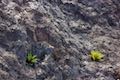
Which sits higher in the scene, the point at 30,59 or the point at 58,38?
the point at 58,38

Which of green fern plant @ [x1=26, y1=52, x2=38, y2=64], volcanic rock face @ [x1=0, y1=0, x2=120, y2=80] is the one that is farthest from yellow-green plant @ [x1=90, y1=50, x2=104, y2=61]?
green fern plant @ [x1=26, y1=52, x2=38, y2=64]

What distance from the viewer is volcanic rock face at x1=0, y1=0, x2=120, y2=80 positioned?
6.78 meters

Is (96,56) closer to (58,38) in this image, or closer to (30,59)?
(58,38)

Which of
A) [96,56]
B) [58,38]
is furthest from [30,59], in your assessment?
[96,56]

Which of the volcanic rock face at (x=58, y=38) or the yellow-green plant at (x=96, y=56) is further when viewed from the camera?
the yellow-green plant at (x=96, y=56)

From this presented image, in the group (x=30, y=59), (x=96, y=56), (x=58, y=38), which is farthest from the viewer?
(x=96, y=56)

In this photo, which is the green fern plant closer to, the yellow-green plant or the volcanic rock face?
the volcanic rock face

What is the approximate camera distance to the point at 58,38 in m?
7.95

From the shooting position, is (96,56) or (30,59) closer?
(30,59)

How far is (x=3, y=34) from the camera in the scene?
677 centimetres

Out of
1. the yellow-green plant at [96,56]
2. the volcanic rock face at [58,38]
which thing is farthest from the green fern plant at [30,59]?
the yellow-green plant at [96,56]

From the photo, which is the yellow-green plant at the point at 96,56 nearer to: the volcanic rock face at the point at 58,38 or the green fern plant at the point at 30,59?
the volcanic rock face at the point at 58,38

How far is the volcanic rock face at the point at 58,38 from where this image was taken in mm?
6775

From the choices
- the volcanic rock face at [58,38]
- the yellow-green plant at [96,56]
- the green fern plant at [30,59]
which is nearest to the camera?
the volcanic rock face at [58,38]
